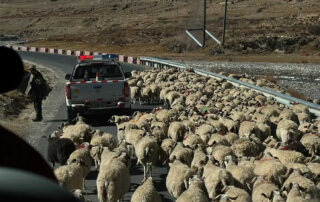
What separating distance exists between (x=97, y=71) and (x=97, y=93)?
41.9 inches

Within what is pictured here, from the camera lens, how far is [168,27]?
99.7 metres

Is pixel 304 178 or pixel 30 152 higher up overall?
pixel 30 152

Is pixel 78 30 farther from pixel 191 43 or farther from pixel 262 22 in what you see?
pixel 191 43

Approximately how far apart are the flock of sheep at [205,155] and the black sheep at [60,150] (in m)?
0.02

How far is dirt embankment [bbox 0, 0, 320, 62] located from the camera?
2566 inches

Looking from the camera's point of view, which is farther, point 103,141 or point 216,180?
point 103,141

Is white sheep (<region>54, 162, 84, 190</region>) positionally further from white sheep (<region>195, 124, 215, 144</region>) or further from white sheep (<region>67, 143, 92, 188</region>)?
white sheep (<region>195, 124, 215, 144</region>)

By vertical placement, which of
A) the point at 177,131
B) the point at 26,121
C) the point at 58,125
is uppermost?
the point at 177,131

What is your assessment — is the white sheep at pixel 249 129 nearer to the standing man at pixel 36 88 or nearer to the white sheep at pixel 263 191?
the white sheep at pixel 263 191

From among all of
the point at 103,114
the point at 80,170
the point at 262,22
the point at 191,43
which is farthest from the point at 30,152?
the point at 262,22

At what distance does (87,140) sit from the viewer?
1118 centimetres

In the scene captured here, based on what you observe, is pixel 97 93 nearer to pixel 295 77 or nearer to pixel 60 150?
pixel 60 150

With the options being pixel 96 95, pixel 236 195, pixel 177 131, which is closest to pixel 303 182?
pixel 236 195

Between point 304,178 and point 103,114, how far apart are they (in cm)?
1011
